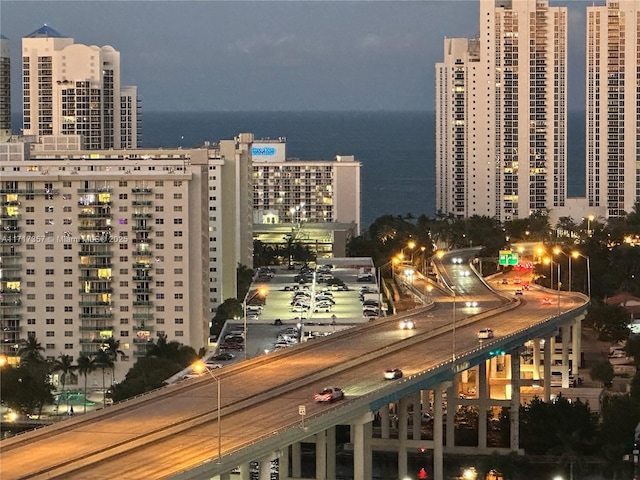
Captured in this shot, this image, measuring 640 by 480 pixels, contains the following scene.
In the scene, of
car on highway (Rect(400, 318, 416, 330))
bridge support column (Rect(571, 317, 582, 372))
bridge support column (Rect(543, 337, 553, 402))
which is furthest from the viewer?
bridge support column (Rect(571, 317, 582, 372))

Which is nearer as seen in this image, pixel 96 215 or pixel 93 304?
pixel 93 304

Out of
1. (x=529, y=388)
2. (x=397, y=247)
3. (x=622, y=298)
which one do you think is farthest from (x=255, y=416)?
(x=397, y=247)

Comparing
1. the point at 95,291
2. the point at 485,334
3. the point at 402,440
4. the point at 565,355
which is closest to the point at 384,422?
the point at 485,334

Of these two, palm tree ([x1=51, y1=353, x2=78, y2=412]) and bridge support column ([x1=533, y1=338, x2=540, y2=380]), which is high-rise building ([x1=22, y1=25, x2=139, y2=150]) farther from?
bridge support column ([x1=533, y1=338, x2=540, y2=380])

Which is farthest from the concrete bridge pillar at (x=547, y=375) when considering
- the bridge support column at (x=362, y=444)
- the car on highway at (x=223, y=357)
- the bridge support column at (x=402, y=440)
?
the bridge support column at (x=362, y=444)

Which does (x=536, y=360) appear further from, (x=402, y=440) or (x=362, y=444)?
(x=362, y=444)

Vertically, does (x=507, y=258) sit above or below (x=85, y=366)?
above

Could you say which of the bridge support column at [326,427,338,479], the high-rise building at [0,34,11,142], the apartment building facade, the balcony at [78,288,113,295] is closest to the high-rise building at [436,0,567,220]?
the high-rise building at [0,34,11,142]
